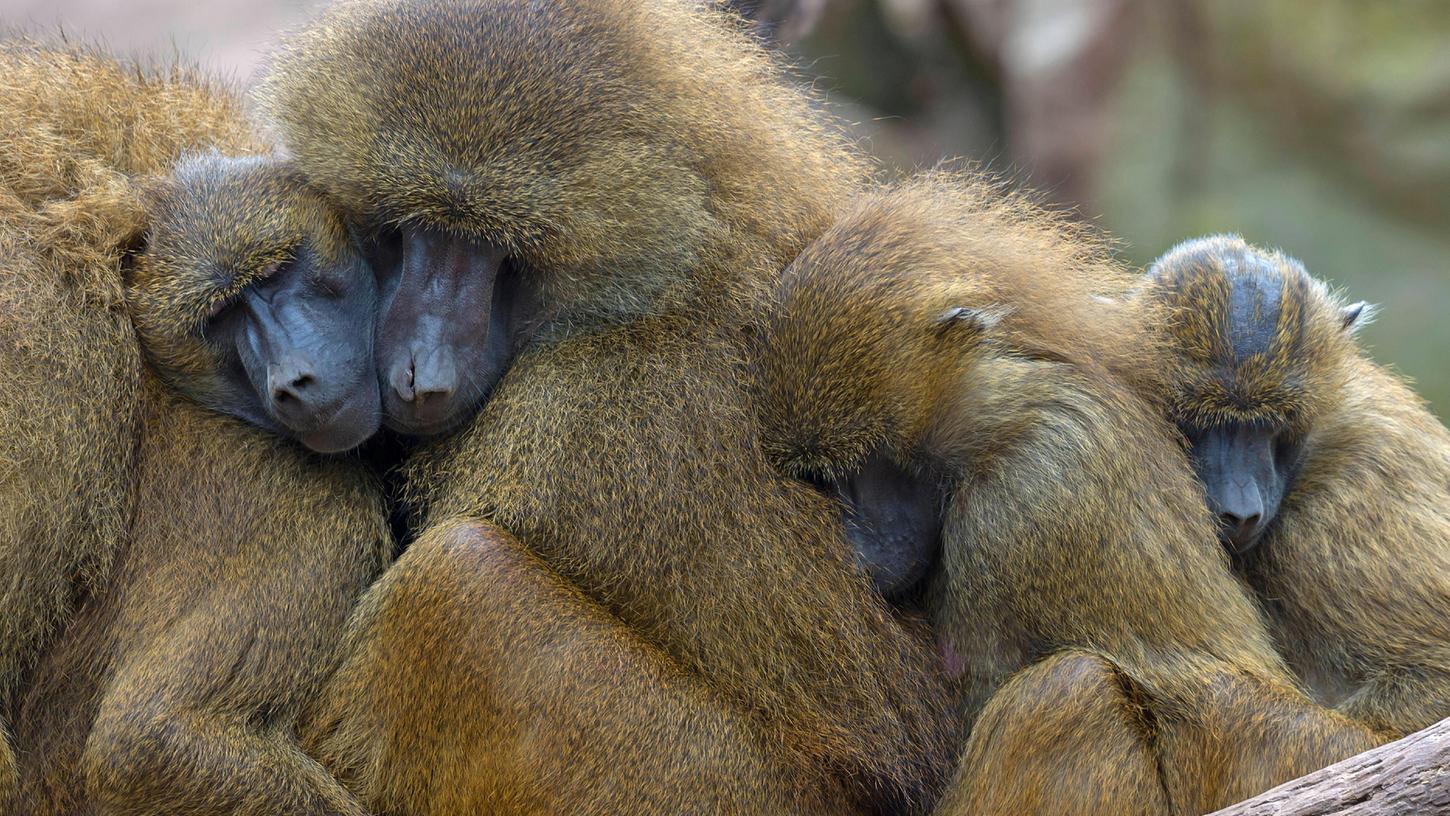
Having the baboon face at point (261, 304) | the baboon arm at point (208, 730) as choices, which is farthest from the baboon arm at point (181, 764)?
Result: the baboon face at point (261, 304)

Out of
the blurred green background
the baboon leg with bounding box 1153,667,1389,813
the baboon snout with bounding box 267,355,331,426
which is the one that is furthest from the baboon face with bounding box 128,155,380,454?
the blurred green background

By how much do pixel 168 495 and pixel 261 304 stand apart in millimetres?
407

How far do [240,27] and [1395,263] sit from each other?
7648 mm

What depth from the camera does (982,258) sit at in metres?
2.85

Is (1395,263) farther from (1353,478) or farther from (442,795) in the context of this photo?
(442,795)

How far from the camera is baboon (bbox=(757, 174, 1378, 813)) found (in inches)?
97.3

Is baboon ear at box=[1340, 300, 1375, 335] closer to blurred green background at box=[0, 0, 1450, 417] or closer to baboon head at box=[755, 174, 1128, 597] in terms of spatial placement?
baboon head at box=[755, 174, 1128, 597]

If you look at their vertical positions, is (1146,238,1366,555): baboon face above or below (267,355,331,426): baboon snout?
above

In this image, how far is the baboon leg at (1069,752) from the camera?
8.00ft

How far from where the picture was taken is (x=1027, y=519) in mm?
2551

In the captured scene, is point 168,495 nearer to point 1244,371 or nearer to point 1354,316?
point 1244,371

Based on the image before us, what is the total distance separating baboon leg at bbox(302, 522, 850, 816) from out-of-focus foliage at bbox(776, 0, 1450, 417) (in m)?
5.97

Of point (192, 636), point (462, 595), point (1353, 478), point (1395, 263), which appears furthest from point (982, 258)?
point (1395, 263)

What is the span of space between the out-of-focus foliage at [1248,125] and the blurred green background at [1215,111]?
0.04ft
